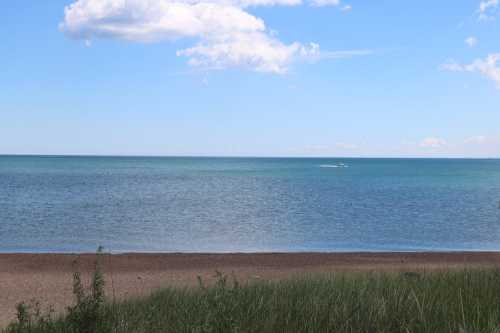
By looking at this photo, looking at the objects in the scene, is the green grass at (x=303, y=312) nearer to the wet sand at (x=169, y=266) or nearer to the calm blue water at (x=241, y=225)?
the wet sand at (x=169, y=266)

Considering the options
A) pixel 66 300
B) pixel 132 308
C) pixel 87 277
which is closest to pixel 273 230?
pixel 87 277

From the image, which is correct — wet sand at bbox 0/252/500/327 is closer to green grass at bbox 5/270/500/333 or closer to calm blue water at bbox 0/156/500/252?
calm blue water at bbox 0/156/500/252

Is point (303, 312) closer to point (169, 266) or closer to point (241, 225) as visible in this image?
point (169, 266)

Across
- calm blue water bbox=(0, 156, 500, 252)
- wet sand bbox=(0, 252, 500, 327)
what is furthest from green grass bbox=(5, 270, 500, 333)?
calm blue water bbox=(0, 156, 500, 252)

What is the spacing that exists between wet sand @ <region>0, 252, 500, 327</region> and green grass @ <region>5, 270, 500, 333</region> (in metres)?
5.66

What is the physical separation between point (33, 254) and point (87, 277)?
481cm

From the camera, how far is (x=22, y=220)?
31.4 meters

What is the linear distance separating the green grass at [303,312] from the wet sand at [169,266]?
5658 mm

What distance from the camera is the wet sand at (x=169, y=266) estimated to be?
1312 cm

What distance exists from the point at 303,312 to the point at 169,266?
11732mm

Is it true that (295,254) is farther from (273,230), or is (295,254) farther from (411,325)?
(411,325)

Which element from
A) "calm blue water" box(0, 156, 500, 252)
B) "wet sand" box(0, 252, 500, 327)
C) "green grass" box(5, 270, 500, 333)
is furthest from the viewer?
"calm blue water" box(0, 156, 500, 252)

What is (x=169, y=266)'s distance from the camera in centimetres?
1692

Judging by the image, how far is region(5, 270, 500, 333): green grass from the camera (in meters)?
4.90
